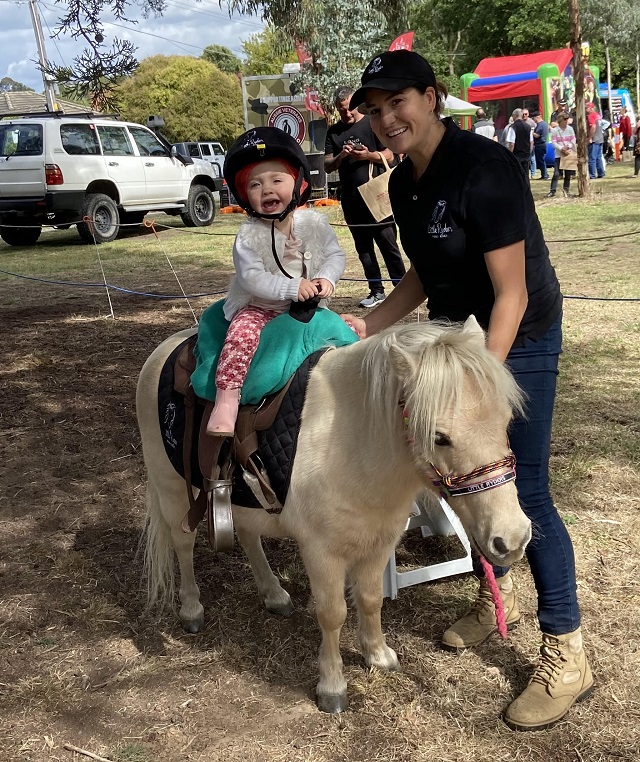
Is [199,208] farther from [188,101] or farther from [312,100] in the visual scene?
[188,101]

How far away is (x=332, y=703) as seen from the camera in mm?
2494

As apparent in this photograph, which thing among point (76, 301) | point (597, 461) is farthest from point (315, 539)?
point (76, 301)

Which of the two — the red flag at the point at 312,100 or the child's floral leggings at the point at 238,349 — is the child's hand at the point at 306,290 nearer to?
the child's floral leggings at the point at 238,349

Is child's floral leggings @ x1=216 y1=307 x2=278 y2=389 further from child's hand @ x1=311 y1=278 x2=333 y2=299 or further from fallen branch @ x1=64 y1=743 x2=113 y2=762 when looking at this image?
fallen branch @ x1=64 y1=743 x2=113 y2=762

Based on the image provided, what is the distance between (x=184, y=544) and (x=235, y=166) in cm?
158

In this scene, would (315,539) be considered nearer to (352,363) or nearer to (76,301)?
(352,363)

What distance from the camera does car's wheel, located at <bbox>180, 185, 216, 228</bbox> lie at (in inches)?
639

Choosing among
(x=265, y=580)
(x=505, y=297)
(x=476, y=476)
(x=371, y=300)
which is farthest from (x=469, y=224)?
(x=371, y=300)

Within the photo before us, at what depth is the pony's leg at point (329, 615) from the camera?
2.38 m

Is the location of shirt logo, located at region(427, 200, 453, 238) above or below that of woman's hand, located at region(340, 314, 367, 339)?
above

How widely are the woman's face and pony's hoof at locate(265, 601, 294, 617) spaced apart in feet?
6.30

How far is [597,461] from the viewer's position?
4.10m

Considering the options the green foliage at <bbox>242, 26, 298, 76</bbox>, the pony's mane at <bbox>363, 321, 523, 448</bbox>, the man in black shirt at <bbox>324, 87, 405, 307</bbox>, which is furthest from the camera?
the green foliage at <bbox>242, 26, 298, 76</bbox>

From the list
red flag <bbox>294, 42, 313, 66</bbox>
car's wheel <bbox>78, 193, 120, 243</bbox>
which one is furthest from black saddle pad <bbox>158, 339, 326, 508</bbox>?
red flag <bbox>294, 42, 313, 66</bbox>
